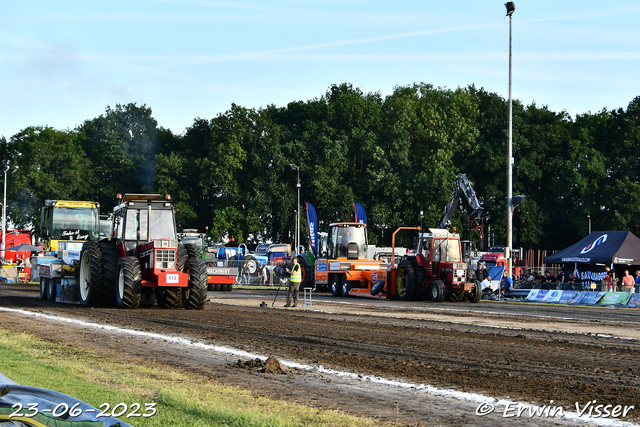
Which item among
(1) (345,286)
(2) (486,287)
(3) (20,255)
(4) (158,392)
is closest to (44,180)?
(3) (20,255)

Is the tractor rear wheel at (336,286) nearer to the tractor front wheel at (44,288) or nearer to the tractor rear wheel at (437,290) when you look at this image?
the tractor rear wheel at (437,290)

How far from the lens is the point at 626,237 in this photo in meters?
35.6

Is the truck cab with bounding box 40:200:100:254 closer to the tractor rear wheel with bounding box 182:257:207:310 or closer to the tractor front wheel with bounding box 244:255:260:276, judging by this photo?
the tractor rear wheel with bounding box 182:257:207:310

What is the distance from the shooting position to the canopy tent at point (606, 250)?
34656mm

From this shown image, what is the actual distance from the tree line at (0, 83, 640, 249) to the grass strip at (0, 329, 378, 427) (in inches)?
1959

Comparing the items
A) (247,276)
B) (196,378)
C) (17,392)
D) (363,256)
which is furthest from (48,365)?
(247,276)

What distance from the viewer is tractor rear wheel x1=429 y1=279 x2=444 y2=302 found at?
28.5m

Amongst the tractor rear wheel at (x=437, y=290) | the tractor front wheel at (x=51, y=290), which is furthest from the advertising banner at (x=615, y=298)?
the tractor front wheel at (x=51, y=290)

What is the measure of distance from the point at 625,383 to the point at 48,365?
7134 millimetres

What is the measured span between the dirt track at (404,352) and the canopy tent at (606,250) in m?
15.3

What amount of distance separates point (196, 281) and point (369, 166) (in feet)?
143

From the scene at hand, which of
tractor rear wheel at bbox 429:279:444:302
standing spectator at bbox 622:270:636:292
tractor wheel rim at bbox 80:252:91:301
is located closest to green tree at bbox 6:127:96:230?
tractor rear wheel at bbox 429:279:444:302

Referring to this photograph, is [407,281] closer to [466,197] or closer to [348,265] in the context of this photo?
[348,265]

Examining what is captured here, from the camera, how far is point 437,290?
28750mm
